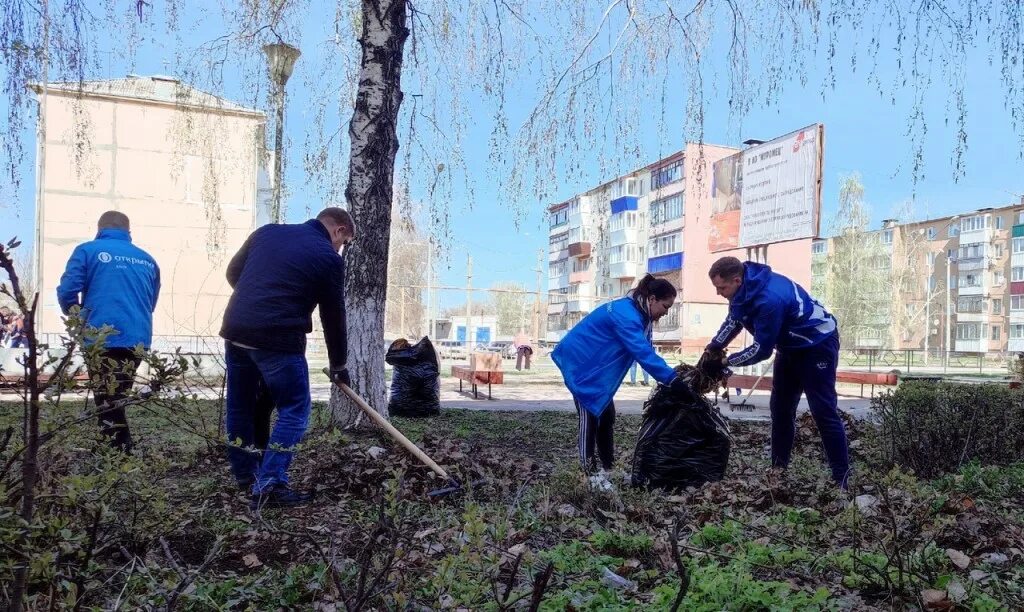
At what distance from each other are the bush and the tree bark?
3.92m

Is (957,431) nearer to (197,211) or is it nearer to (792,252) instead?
(197,211)

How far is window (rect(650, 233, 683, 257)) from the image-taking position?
49.0m

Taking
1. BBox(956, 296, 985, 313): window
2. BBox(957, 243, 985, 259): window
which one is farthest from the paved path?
BBox(957, 243, 985, 259): window

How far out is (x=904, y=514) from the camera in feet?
10.8

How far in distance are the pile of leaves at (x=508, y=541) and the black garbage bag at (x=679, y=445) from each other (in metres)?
0.17

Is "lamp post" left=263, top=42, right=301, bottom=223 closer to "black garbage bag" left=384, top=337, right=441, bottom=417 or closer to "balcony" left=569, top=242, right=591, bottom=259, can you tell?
"black garbage bag" left=384, top=337, right=441, bottom=417

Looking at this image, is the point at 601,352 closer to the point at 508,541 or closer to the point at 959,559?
the point at 508,541

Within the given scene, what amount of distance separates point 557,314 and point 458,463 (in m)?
67.4

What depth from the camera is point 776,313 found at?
4.61 metres

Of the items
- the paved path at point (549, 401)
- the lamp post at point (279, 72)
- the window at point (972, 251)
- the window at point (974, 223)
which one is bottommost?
the paved path at point (549, 401)

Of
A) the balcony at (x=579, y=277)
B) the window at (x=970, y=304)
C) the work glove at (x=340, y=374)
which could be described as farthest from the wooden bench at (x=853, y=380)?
the window at (x=970, y=304)

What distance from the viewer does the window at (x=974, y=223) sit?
7069 centimetres

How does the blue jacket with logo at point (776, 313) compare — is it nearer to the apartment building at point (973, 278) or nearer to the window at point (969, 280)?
the apartment building at point (973, 278)

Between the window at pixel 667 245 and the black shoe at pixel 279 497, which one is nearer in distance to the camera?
the black shoe at pixel 279 497
